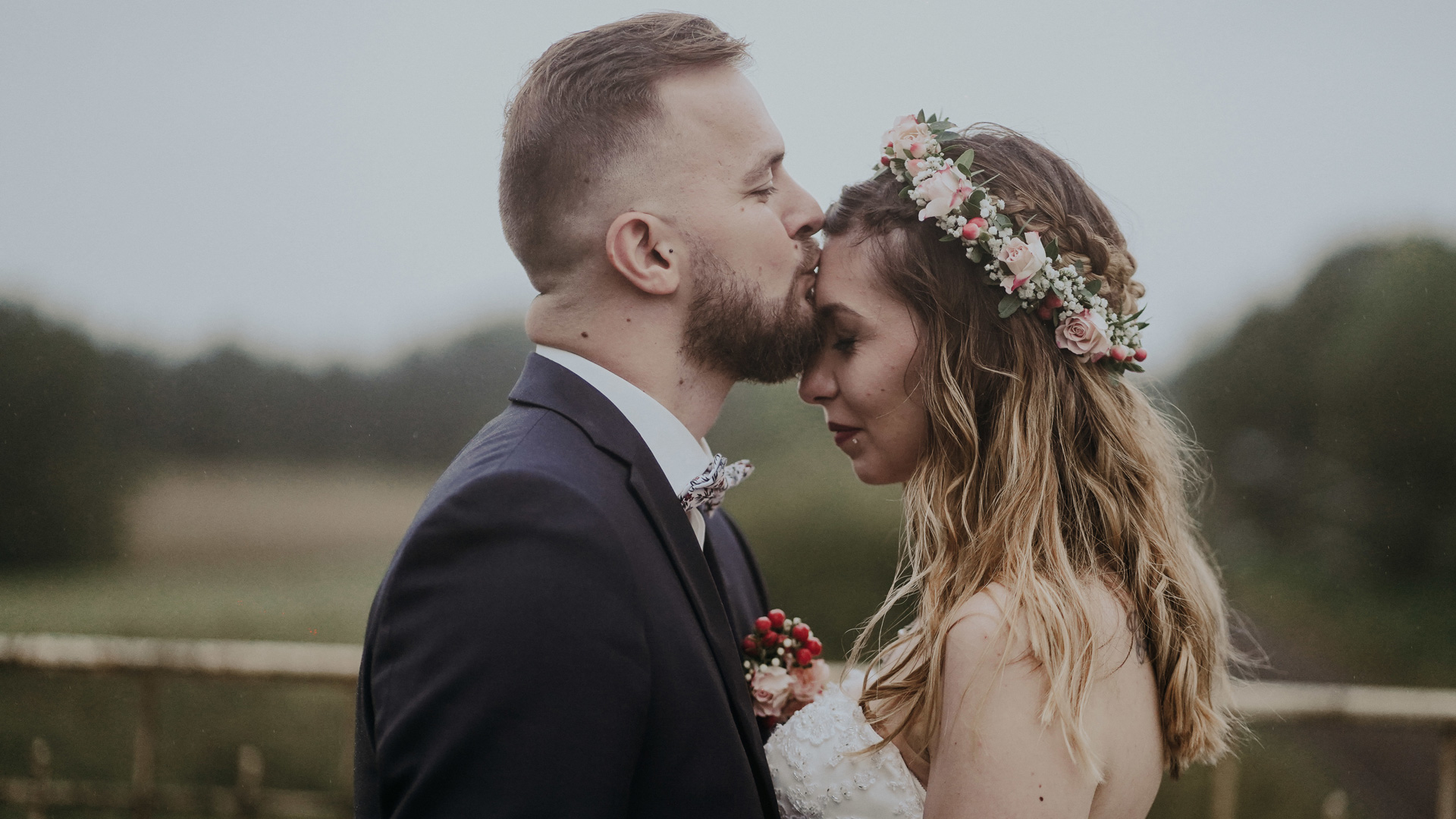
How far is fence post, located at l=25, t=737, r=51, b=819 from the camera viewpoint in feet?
10.8

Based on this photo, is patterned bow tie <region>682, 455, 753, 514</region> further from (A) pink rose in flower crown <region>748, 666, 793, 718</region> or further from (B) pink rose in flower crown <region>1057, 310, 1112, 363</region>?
(B) pink rose in flower crown <region>1057, 310, 1112, 363</region>

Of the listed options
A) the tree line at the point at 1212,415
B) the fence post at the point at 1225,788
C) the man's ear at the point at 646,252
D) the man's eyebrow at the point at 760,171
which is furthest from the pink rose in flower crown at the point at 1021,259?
the fence post at the point at 1225,788

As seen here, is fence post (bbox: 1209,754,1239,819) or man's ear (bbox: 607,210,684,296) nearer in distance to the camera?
man's ear (bbox: 607,210,684,296)

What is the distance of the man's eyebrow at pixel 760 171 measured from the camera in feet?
5.95

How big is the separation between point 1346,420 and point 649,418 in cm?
324

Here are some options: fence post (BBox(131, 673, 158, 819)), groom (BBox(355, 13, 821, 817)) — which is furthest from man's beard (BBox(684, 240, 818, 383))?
fence post (BBox(131, 673, 158, 819))

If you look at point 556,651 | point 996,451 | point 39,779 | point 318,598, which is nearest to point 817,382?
point 996,451

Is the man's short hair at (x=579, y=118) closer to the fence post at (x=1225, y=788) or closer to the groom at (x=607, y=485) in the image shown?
the groom at (x=607, y=485)

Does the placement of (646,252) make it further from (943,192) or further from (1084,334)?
(1084,334)

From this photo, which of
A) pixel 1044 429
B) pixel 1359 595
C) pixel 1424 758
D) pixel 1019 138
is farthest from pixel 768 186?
pixel 1424 758

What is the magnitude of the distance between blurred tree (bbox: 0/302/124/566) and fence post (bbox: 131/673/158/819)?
57 centimetres

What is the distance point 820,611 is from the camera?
3518mm

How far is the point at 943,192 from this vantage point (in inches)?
72.1

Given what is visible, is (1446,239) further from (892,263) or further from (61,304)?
(61,304)
